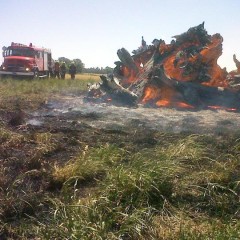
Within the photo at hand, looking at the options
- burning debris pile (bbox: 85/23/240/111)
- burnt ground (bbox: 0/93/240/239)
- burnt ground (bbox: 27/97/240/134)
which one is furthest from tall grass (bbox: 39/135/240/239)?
burning debris pile (bbox: 85/23/240/111)

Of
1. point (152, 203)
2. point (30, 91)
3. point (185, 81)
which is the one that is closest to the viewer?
point (152, 203)

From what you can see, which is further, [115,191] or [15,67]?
[15,67]

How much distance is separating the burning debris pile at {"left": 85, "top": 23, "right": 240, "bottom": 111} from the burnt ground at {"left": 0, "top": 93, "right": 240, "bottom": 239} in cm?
106

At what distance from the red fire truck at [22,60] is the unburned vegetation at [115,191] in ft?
53.6

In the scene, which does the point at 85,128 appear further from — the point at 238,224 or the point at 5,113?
the point at 238,224

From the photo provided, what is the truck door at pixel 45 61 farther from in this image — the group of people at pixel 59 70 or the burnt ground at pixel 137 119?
the burnt ground at pixel 137 119

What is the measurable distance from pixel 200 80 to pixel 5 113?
7827mm

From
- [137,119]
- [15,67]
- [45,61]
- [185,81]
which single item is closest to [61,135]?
[137,119]

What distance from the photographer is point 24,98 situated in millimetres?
13539

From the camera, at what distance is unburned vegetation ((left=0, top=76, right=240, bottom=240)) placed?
10.4ft

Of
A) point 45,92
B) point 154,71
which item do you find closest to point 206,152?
point 154,71

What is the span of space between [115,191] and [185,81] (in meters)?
10.4

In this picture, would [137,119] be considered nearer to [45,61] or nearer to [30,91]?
[30,91]

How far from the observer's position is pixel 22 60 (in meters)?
22.3
